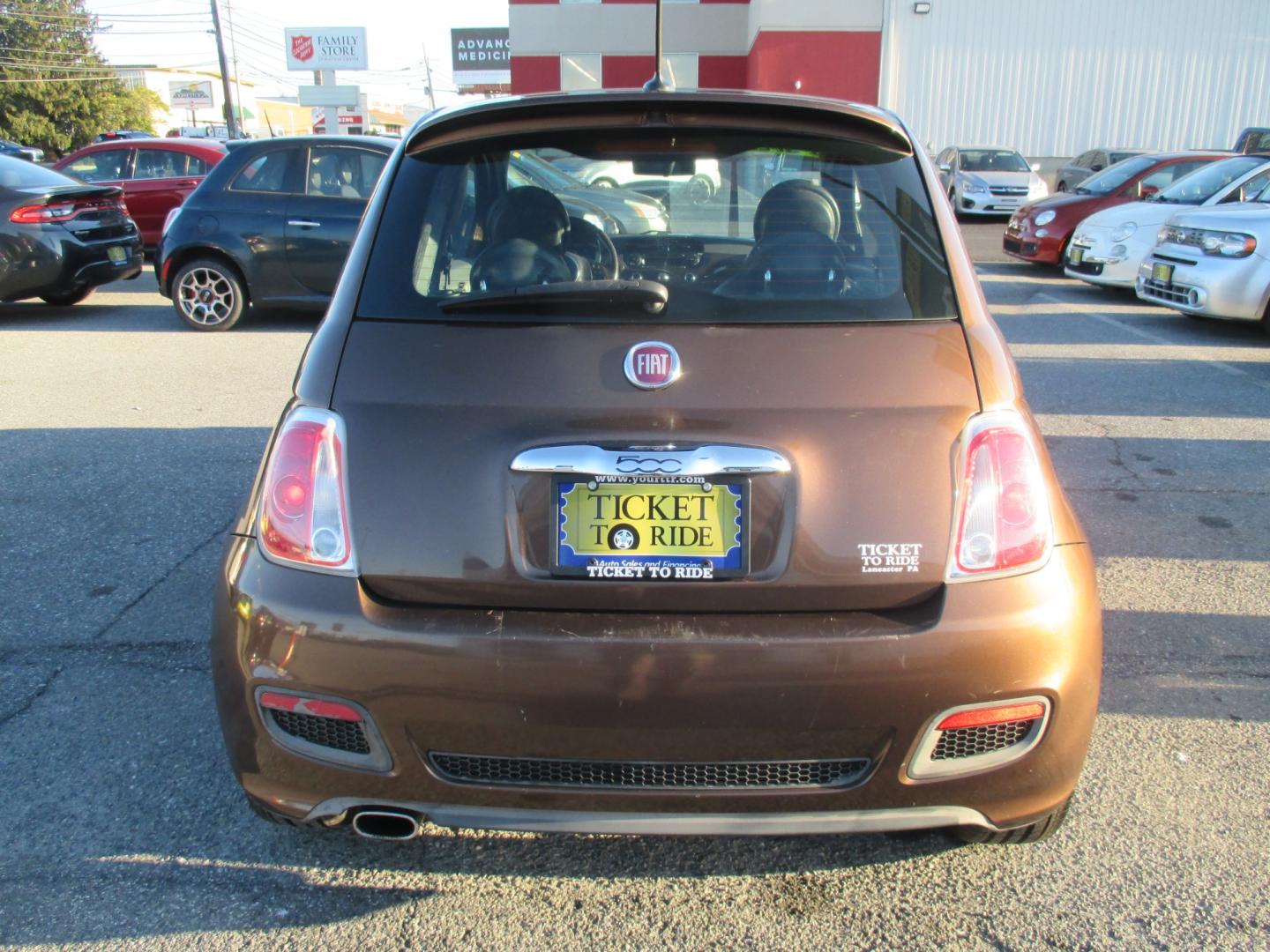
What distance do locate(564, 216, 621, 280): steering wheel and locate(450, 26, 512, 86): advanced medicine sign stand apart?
232 ft

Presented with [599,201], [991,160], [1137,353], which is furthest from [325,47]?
[599,201]

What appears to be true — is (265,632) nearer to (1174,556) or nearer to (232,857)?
(232,857)

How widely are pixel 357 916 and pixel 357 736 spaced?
52 cm

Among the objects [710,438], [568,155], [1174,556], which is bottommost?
[1174,556]

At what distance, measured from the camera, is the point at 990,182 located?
2083 centimetres

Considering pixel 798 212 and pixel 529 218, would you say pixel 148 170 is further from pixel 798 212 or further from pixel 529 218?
pixel 798 212

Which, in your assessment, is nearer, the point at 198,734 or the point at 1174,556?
the point at 198,734

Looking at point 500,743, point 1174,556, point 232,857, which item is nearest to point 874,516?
point 500,743

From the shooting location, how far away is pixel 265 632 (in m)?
2.07

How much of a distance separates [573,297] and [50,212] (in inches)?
373

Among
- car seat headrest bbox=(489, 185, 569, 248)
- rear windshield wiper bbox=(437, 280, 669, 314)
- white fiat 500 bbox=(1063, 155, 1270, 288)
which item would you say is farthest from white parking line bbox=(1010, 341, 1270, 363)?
rear windshield wiper bbox=(437, 280, 669, 314)

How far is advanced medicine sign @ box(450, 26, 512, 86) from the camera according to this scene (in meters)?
68.6

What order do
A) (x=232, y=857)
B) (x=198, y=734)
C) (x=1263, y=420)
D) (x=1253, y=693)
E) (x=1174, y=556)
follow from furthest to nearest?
(x=1263, y=420), (x=1174, y=556), (x=1253, y=693), (x=198, y=734), (x=232, y=857)

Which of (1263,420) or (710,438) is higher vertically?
(710,438)
